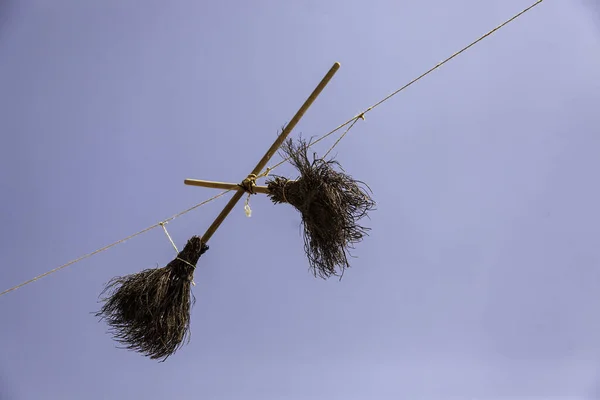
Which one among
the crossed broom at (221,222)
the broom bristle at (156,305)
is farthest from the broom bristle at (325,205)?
the broom bristle at (156,305)

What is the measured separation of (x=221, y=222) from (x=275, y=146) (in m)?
0.47

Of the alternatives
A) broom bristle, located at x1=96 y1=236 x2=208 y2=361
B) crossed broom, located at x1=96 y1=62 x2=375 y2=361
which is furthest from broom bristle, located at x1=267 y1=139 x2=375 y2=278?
broom bristle, located at x1=96 y1=236 x2=208 y2=361

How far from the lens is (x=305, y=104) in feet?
8.11

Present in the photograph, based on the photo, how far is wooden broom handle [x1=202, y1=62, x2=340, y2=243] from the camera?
2.44 metres

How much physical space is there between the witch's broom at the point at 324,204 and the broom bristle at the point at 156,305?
60 centimetres

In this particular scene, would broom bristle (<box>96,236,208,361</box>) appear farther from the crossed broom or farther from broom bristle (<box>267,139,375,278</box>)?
broom bristle (<box>267,139,375,278</box>)

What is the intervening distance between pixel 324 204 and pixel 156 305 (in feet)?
3.19

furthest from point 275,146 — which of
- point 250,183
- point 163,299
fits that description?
point 163,299

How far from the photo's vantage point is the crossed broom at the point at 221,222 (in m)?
2.32

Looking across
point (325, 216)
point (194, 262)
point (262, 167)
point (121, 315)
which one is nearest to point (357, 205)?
point (325, 216)

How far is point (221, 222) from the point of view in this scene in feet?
8.61

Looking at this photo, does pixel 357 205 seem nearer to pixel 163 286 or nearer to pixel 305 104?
pixel 305 104

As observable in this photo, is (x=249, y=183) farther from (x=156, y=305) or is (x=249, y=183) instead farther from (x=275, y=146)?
(x=156, y=305)

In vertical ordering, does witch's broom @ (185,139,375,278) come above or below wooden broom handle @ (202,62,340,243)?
below
